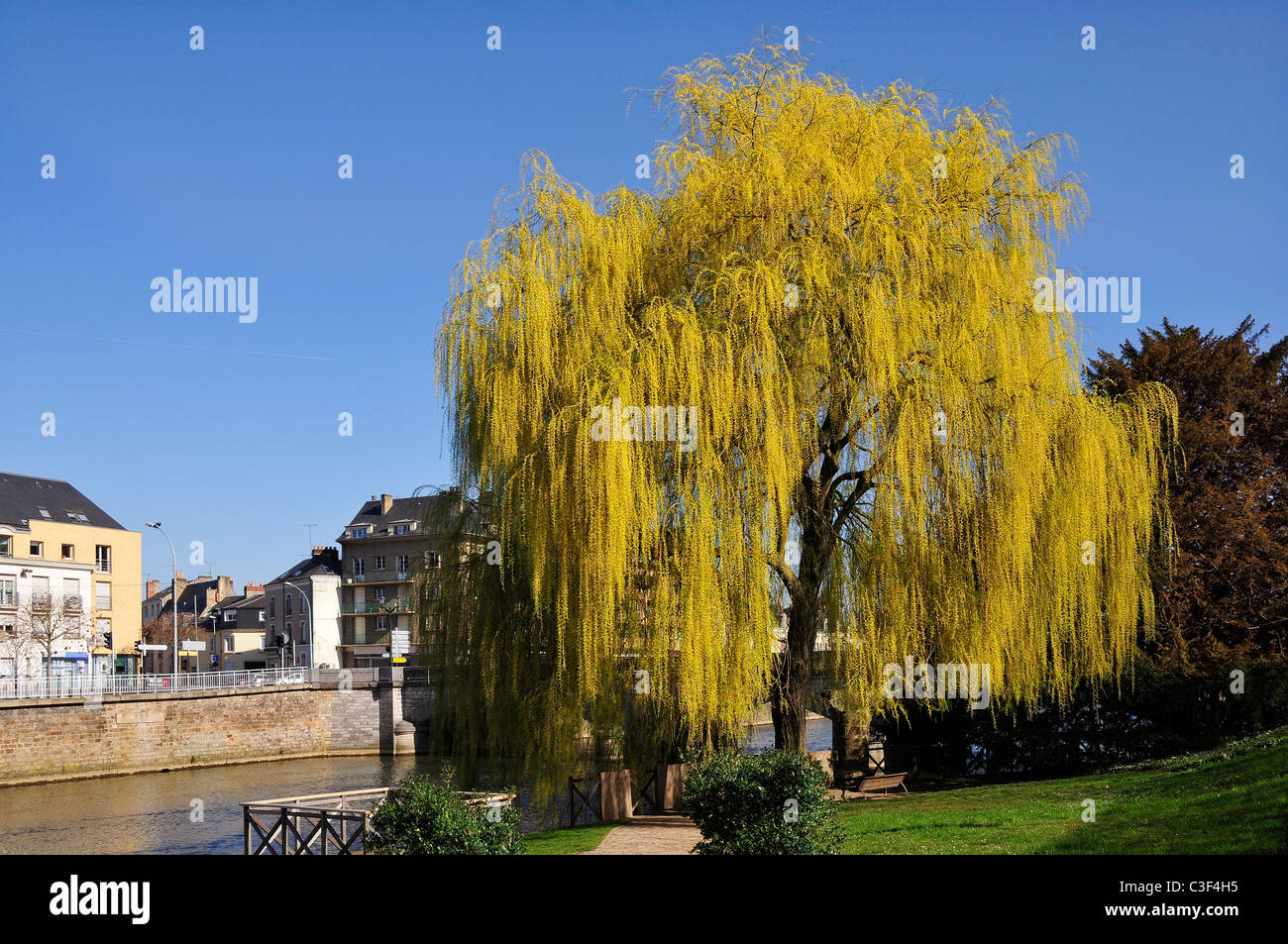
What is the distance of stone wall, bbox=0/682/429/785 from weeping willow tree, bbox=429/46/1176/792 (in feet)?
90.9

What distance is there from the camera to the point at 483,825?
36.4ft

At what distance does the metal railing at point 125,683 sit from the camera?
38469 mm

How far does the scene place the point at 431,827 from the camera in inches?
422

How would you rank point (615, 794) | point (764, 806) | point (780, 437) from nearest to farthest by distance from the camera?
1. point (764, 806)
2. point (780, 437)
3. point (615, 794)

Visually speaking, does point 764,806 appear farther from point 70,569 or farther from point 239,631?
point 239,631

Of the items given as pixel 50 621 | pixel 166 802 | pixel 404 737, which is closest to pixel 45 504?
pixel 50 621

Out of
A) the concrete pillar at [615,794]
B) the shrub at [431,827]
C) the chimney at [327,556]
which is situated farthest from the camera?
the chimney at [327,556]

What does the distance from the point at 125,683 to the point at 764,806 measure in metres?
37.9

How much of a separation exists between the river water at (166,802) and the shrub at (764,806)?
8.69 metres

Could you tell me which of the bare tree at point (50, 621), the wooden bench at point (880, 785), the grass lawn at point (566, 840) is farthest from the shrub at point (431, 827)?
the bare tree at point (50, 621)

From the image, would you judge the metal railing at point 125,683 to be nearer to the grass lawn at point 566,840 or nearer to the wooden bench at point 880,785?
the grass lawn at point 566,840

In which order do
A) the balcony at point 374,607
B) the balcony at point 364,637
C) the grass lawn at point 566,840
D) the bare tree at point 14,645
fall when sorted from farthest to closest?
1. the balcony at point 364,637
2. the balcony at point 374,607
3. the bare tree at point 14,645
4. the grass lawn at point 566,840
